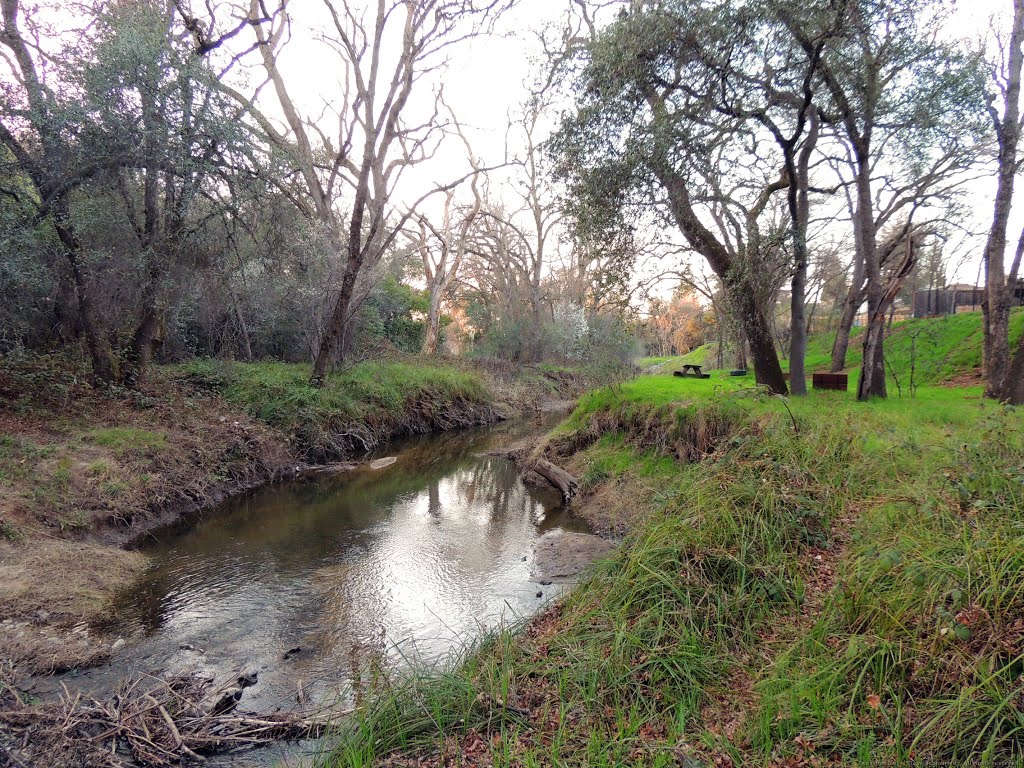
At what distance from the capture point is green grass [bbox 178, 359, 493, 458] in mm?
13859

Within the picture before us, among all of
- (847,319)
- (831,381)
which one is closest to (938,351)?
(847,319)

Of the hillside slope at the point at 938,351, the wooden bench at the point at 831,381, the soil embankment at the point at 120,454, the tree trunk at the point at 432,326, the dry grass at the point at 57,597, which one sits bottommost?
the dry grass at the point at 57,597

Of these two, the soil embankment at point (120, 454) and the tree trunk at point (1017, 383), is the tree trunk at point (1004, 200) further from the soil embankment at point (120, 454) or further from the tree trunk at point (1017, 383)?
the soil embankment at point (120, 454)

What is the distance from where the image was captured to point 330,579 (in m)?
7.34

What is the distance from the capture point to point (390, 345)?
2498 cm

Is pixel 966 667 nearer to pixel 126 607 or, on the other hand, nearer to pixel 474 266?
pixel 126 607

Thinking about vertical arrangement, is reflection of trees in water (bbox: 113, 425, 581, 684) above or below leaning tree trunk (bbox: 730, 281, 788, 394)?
below

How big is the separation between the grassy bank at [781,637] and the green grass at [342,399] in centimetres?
1011

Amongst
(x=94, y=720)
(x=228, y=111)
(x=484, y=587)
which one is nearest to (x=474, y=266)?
(x=228, y=111)

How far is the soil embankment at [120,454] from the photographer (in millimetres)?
5977

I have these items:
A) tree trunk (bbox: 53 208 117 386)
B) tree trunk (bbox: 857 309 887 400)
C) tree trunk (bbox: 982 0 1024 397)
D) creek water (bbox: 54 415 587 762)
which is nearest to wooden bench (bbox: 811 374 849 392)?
tree trunk (bbox: 857 309 887 400)

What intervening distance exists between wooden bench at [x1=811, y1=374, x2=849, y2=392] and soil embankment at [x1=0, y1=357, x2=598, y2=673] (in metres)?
11.3

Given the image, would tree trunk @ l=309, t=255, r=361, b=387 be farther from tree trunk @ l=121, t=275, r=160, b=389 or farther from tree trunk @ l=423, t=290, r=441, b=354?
tree trunk @ l=423, t=290, r=441, b=354

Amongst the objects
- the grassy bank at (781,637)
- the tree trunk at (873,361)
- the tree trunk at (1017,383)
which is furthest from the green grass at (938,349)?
the grassy bank at (781,637)
